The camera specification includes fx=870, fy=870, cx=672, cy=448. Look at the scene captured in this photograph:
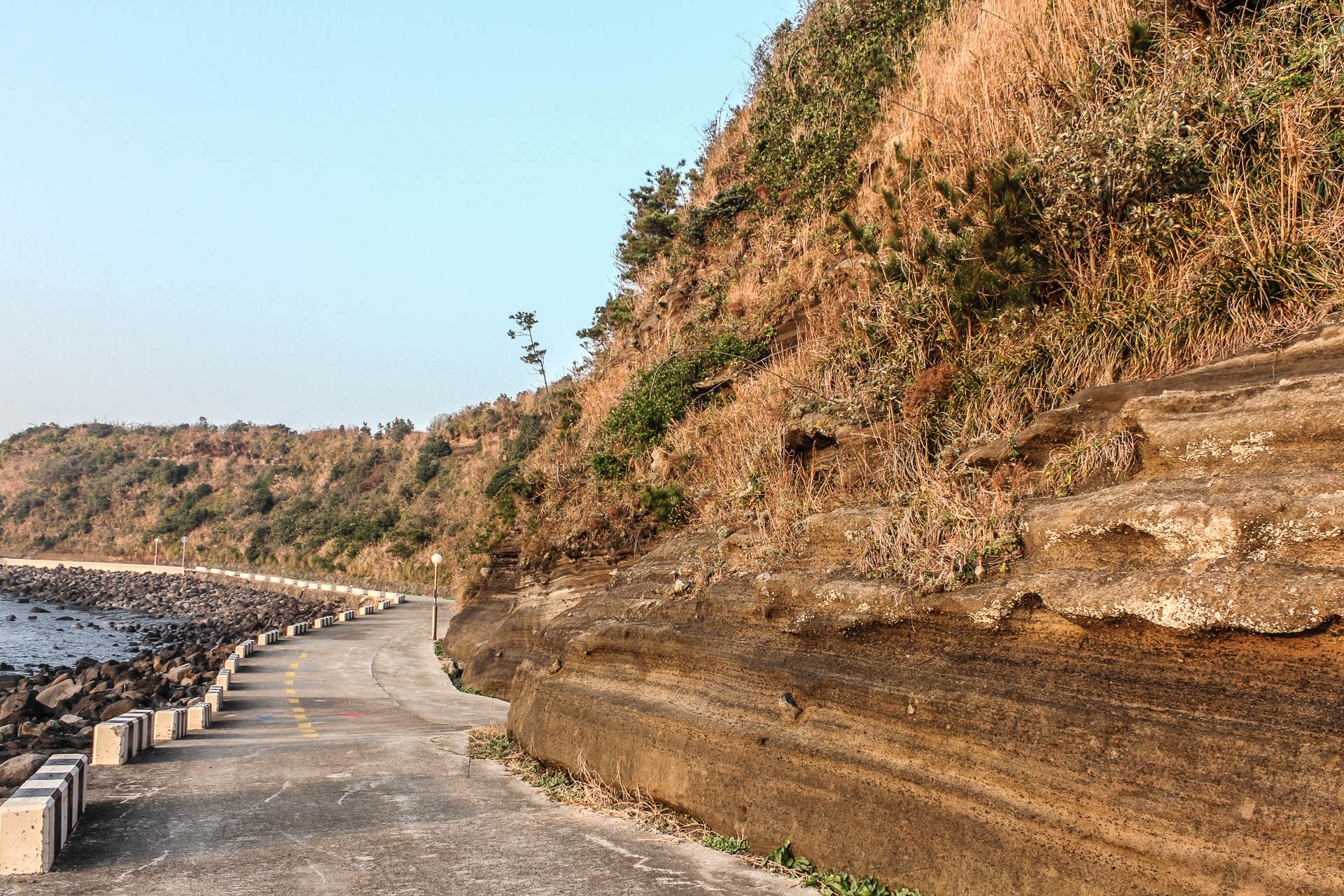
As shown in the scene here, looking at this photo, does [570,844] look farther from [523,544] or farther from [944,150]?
[523,544]

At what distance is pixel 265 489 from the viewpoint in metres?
69.8

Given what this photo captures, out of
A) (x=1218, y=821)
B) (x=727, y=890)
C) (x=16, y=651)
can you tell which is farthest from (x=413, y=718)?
(x=16, y=651)

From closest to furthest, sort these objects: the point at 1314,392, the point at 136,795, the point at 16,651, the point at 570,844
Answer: the point at 1314,392
the point at 570,844
the point at 136,795
the point at 16,651

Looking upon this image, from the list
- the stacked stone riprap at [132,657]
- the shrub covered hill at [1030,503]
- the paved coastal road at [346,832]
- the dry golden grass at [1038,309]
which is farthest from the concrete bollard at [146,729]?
the dry golden grass at [1038,309]

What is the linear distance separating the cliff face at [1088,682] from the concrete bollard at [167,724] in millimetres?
7152

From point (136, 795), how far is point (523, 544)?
10078mm

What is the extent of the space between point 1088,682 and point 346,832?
5354 mm

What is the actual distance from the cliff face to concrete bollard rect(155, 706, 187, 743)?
715 cm

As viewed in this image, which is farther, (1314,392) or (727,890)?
(727,890)

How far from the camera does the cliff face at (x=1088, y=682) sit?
147 inches

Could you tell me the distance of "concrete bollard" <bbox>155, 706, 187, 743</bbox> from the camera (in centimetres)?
1075

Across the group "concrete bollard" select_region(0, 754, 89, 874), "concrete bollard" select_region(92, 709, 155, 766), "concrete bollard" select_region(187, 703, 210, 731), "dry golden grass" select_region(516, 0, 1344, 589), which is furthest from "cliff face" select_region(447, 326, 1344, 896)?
"concrete bollard" select_region(187, 703, 210, 731)

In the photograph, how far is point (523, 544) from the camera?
1758 cm

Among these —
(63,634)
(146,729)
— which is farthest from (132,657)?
(146,729)
